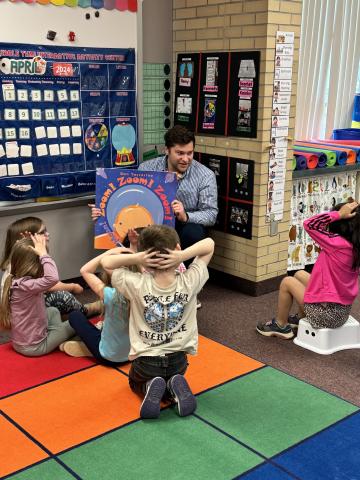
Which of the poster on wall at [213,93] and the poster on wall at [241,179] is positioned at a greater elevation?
the poster on wall at [213,93]

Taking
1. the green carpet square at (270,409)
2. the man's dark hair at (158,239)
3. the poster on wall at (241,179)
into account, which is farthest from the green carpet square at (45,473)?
the poster on wall at (241,179)

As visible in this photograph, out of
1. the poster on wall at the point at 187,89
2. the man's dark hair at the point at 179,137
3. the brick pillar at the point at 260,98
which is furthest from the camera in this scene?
the poster on wall at the point at 187,89

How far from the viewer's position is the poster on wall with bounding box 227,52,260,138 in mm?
4020

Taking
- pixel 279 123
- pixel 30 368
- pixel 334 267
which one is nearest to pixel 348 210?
pixel 334 267

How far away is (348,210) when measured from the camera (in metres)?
3.31

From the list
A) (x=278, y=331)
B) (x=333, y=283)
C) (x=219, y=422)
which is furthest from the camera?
(x=278, y=331)

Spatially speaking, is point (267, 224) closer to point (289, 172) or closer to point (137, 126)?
point (289, 172)

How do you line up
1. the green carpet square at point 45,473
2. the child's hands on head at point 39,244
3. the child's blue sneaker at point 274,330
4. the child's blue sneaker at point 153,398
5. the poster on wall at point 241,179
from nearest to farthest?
the green carpet square at point 45,473
the child's blue sneaker at point 153,398
the child's hands on head at point 39,244
the child's blue sneaker at point 274,330
the poster on wall at point 241,179

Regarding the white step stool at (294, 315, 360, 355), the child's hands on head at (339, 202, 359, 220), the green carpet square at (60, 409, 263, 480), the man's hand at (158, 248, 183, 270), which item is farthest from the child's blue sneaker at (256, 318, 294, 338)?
the man's hand at (158, 248, 183, 270)

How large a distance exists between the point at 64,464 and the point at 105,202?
1939mm

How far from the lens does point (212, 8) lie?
4.24m

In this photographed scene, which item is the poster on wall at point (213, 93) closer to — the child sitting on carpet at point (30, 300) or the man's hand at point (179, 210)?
the man's hand at point (179, 210)

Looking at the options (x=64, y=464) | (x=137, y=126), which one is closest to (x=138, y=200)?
(x=137, y=126)

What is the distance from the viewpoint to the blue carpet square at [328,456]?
2.32 meters
